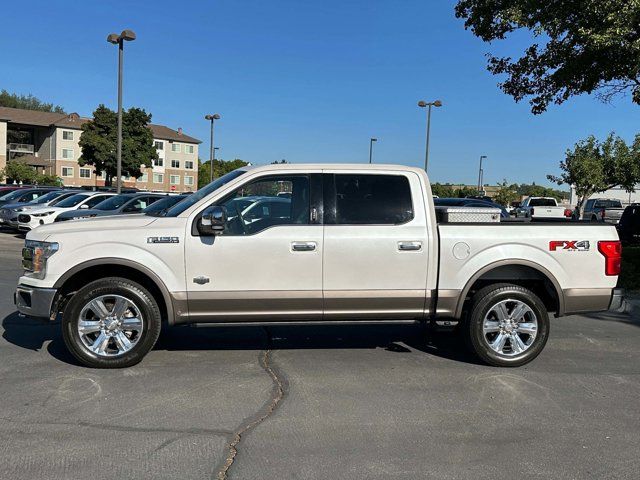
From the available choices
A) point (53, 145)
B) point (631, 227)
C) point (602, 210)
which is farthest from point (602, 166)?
point (53, 145)

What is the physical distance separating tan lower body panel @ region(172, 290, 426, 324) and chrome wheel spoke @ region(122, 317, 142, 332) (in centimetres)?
34

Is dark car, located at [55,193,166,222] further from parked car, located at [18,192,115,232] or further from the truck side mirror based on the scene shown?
the truck side mirror

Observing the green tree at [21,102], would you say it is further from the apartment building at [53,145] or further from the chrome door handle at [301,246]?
the chrome door handle at [301,246]

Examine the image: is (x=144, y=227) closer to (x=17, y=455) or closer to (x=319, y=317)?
(x=319, y=317)

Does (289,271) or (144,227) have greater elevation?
(144,227)

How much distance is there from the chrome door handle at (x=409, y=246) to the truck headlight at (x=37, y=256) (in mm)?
3137

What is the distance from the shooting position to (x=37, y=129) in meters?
75.3

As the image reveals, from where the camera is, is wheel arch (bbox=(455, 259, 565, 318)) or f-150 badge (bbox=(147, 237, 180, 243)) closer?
f-150 badge (bbox=(147, 237, 180, 243))

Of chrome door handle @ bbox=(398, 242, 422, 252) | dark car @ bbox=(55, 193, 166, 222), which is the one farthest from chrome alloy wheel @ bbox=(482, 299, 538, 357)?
dark car @ bbox=(55, 193, 166, 222)

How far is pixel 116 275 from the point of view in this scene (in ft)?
18.0

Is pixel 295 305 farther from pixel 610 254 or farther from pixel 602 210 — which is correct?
pixel 602 210

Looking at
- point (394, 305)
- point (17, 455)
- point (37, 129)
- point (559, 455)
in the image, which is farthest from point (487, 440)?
point (37, 129)

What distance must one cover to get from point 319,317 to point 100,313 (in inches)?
79.6

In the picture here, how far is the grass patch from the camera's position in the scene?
10380mm
